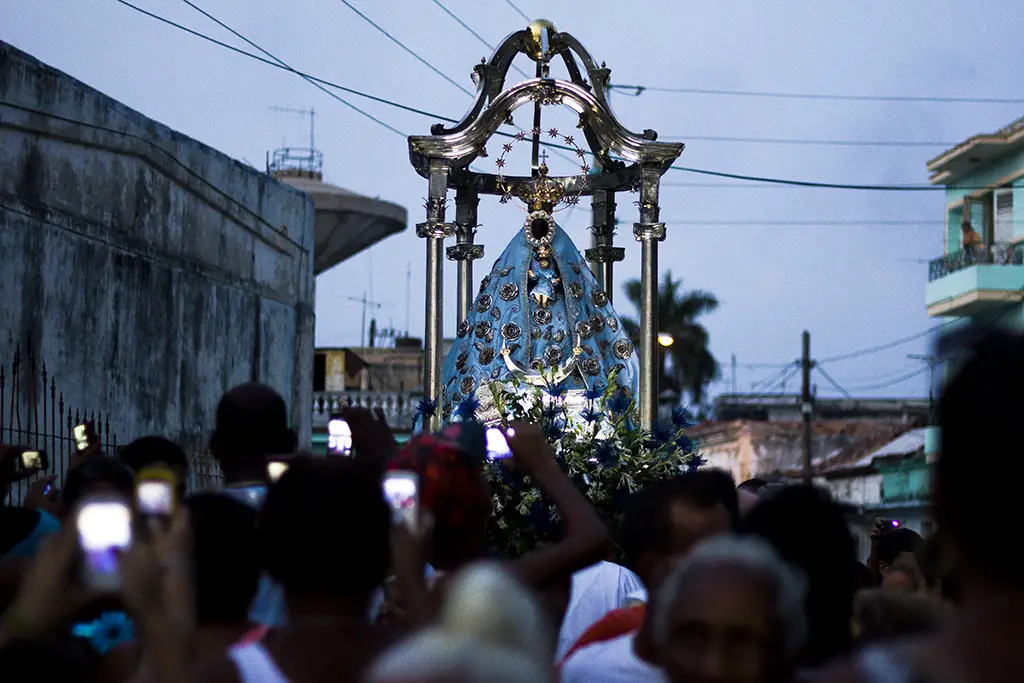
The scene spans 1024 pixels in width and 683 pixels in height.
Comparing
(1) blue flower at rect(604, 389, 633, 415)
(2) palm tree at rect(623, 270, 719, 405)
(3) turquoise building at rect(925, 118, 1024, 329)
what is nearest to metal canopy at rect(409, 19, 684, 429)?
(1) blue flower at rect(604, 389, 633, 415)

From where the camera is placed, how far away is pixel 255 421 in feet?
15.5

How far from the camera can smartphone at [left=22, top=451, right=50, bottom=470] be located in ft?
20.9

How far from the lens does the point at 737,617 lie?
9.23 ft

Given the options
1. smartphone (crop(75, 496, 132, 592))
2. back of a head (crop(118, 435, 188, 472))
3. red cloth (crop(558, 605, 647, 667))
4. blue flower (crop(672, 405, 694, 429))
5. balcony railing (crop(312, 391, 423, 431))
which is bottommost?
red cloth (crop(558, 605, 647, 667))

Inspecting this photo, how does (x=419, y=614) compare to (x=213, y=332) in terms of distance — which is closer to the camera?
(x=419, y=614)

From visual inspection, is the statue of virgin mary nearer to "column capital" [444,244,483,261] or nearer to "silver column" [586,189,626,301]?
"column capital" [444,244,483,261]

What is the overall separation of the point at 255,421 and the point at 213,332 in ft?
37.4

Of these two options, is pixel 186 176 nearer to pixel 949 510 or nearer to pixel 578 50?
pixel 578 50

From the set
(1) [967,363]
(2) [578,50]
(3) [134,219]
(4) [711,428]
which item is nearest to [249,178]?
(3) [134,219]

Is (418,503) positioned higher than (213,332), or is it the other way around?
(213,332)

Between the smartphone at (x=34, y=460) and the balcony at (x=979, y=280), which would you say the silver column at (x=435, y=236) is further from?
the balcony at (x=979, y=280)

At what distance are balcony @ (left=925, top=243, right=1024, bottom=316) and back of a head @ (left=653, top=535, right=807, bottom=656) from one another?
2831 centimetres

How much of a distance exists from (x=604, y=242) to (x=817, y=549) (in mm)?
9570

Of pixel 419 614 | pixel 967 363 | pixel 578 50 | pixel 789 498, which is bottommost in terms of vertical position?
pixel 419 614
